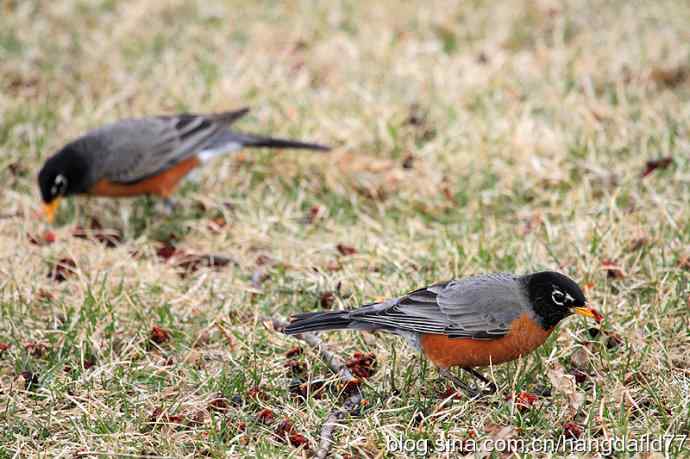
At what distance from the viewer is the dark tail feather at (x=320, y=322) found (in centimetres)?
418

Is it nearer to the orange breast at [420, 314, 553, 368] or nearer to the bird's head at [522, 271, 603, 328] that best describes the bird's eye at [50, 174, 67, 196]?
the orange breast at [420, 314, 553, 368]

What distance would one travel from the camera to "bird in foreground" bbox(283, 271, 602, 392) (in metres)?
4.09

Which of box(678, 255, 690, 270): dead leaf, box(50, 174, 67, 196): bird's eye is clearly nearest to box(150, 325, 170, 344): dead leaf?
box(50, 174, 67, 196): bird's eye

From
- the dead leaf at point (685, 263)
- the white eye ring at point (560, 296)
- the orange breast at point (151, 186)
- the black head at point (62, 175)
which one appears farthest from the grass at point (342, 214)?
the white eye ring at point (560, 296)

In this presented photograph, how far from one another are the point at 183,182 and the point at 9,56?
7.69ft

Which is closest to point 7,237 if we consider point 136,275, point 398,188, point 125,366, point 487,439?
point 136,275

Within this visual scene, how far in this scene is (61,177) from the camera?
235 inches

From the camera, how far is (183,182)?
6.70 m

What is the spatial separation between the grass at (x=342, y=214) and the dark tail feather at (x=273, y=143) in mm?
153

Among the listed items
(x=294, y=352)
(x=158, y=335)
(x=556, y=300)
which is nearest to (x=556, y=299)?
(x=556, y=300)

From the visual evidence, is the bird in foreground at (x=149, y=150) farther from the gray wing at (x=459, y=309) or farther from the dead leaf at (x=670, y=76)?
the dead leaf at (x=670, y=76)

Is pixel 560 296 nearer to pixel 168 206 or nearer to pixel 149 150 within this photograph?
pixel 168 206

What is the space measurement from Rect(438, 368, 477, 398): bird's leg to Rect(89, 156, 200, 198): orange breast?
2897 millimetres

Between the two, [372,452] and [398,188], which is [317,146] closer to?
[398,188]
